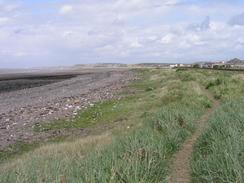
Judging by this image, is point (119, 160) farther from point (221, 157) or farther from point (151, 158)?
point (221, 157)

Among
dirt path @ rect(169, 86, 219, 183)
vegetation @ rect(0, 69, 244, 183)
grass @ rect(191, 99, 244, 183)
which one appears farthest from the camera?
dirt path @ rect(169, 86, 219, 183)

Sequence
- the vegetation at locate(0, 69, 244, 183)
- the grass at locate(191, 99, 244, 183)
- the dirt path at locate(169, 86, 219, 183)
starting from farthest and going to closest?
the dirt path at locate(169, 86, 219, 183) → the vegetation at locate(0, 69, 244, 183) → the grass at locate(191, 99, 244, 183)

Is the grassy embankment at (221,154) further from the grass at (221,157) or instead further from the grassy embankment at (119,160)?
the grassy embankment at (119,160)

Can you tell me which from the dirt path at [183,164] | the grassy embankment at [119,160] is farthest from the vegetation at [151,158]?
the dirt path at [183,164]

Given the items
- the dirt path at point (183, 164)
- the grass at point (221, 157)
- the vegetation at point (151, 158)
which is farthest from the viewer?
the dirt path at point (183, 164)

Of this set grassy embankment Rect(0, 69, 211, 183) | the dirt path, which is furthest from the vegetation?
the dirt path

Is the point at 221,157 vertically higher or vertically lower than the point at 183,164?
higher

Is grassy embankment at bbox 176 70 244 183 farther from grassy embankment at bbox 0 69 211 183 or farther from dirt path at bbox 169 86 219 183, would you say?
grassy embankment at bbox 0 69 211 183

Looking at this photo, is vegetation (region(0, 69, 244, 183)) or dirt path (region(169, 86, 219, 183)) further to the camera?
dirt path (region(169, 86, 219, 183))

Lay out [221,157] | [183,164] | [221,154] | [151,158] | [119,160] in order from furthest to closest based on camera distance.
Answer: [183,164]
[151,158]
[119,160]
[221,154]
[221,157]

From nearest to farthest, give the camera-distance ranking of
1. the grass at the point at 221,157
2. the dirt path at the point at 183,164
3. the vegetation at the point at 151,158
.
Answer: the grass at the point at 221,157 → the vegetation at the point at 151,158 → the dirt path at the point at 183,164

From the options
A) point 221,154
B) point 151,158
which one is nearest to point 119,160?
point 151,158

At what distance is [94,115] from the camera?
1157 inches

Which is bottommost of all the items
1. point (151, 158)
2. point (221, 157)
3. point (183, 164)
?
point (183, 164)
